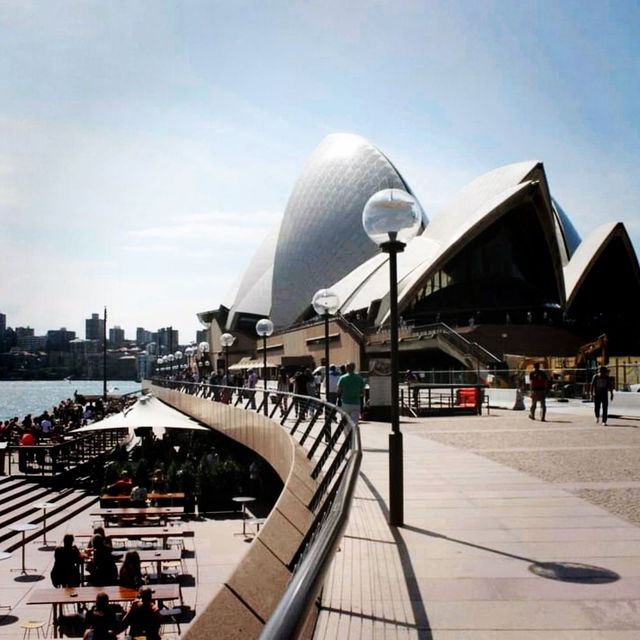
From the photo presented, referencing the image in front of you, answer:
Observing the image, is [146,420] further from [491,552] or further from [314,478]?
[491,552]

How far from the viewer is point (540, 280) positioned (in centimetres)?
4903

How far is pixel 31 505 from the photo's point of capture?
61.8 feet

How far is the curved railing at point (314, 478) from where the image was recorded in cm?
146

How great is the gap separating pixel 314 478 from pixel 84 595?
181 inches

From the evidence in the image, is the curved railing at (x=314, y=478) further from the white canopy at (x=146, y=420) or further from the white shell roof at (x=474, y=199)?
the white shell roof at (x=474, y=199)

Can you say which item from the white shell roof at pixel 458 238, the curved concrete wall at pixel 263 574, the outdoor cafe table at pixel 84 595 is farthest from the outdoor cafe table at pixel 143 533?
the white shell roof at pixel 458 238

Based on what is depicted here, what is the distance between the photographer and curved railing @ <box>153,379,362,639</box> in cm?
146

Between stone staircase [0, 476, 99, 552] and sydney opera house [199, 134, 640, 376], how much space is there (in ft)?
68.5

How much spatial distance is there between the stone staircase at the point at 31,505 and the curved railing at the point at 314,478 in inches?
192

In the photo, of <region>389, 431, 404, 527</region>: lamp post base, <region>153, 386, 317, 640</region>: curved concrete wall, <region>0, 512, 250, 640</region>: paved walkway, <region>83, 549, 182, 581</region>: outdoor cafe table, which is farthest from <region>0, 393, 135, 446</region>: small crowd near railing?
<region>153, 386, 317, 640</region>: curved concrete wall

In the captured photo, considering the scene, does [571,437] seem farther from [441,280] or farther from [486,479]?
[441,280]

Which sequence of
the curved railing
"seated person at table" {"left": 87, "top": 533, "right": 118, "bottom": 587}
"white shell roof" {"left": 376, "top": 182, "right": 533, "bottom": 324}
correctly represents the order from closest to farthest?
the curved railing → "seated person at table" {"left": 87, "top": 533, "right": 118, "bottom": 587} → "white shell roof" {"left": 376, "top": 182, "right": 533, "bottom": 324}

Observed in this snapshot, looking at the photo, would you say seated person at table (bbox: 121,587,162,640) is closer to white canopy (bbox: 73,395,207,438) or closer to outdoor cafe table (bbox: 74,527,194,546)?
outdoor cafe table (bbox: 74,527,194,546)

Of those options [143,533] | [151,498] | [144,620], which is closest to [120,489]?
[151,498]
